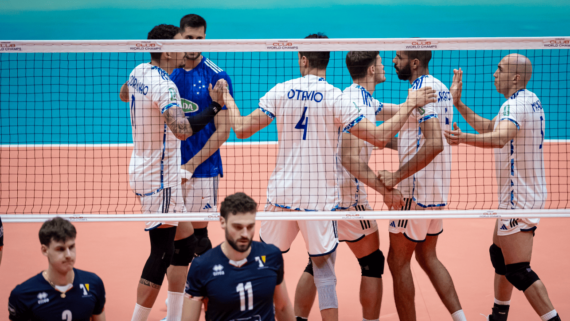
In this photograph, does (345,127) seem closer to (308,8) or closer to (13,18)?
(308,8)

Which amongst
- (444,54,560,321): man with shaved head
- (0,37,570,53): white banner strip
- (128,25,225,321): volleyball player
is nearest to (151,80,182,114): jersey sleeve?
(128,25,225,321): volleyball player

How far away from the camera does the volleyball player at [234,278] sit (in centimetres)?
325

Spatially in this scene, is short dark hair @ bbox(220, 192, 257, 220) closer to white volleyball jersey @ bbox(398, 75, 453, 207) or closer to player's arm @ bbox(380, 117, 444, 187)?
player's arm @ bbox(380, 117, 444, 187)

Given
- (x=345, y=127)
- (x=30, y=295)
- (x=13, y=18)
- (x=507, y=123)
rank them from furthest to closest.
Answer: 1. (x=13, y=18)
2. (x=507, y=123)
3. (x=345, y=127)
4. (x=30, y=295)

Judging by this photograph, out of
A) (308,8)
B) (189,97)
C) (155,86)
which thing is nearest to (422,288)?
(189,97)

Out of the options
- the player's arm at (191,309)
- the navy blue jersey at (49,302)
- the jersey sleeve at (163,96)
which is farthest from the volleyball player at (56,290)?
the jersey sleeve at (163,96)

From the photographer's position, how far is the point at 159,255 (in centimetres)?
457

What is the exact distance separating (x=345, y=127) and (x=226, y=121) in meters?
1.16

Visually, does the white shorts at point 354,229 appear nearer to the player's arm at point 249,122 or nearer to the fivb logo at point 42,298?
the player's arm at point 249,122

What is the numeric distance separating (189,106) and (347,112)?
1.74 metres

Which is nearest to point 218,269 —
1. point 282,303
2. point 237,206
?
point 237,206

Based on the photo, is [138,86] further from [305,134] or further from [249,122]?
[305,134]

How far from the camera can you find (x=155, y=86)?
14.3 feet

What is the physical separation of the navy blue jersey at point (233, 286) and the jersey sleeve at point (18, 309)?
94cm
